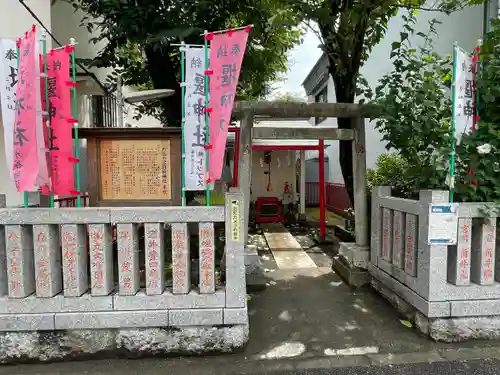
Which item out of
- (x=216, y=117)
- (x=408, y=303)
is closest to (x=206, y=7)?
(x=216, y=117)

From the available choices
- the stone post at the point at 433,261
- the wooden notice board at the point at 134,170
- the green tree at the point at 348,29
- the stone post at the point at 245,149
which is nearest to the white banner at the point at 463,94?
the stone post at the point at 433,261

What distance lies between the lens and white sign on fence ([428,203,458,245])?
3754 millimetres

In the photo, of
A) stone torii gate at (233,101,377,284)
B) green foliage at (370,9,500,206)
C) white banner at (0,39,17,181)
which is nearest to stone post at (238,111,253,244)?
stone torii gate at (233,101,377,284)

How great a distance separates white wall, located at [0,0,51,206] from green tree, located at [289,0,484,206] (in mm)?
4906

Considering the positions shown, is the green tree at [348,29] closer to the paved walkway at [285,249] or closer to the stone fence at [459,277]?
the paved walkway at [285,249]

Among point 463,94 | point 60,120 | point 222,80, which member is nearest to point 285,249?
point 463,94

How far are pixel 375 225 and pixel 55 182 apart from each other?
187 inches

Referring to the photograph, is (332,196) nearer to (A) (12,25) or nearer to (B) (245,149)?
(B) (245,149)

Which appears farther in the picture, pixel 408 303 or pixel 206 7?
pixel 206 7

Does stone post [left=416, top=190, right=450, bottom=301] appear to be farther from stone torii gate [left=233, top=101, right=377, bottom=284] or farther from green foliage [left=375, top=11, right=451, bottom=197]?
stone torii gate [left=233, top=101, right=377, bottom=284]

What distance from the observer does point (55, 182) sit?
347cm

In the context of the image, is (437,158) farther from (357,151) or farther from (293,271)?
(293,271)

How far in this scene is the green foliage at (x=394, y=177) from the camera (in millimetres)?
5268

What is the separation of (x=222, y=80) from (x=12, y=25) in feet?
15.9
